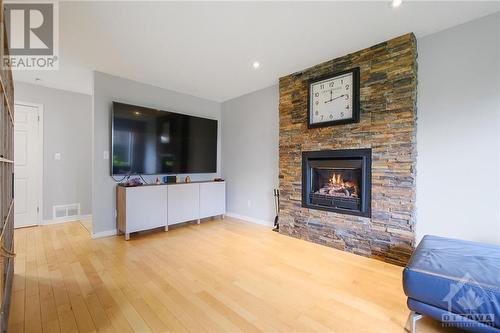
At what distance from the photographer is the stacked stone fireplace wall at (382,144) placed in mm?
2326

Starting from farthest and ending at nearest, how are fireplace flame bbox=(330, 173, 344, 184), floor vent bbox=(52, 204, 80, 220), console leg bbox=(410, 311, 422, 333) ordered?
floor vent bbox=(52, 204, 80, 220), fireplace flame bbox=(330, 173, 344, 184), console leg bbox=(410, 311, 422, 333)

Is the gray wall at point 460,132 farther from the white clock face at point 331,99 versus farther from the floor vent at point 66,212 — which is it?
the floor vent at point 66,212

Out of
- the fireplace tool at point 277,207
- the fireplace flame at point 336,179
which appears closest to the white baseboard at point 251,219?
the fireplace tool at point 277,207

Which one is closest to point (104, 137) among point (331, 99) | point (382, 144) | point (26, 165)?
point (26, 165)

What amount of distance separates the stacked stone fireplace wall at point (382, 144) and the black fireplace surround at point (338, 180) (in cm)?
7

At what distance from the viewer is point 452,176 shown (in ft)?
7.29

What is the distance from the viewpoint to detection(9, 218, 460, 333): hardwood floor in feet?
4.94

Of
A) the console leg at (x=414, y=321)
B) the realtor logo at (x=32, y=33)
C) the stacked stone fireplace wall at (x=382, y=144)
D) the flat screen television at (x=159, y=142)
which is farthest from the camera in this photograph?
the flat screen television at (x=159, y=142)

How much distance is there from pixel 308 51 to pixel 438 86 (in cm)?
139

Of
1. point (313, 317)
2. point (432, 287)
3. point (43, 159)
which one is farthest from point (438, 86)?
point (43, 159)

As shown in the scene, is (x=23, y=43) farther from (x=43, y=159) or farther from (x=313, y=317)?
(x=313, y=317)

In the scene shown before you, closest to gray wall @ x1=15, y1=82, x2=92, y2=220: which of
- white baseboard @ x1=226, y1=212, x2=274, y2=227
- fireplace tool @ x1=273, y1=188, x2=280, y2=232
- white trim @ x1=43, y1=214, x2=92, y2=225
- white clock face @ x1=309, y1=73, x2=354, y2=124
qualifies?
white trim @ x1=43, y1=214, x2=92, y2=225

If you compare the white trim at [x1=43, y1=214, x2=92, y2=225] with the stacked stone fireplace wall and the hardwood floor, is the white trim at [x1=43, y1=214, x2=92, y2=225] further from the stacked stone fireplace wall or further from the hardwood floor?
the stacked stone fireplace wall

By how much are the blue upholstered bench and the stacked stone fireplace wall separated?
84cm
